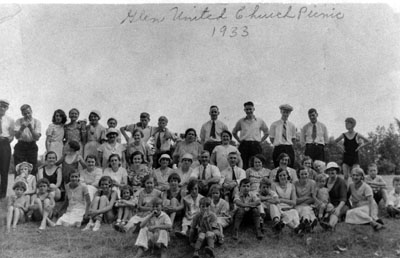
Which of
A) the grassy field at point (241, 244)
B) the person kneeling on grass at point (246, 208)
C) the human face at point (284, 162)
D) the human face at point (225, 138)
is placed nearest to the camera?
the grassy field at point (241, 244)

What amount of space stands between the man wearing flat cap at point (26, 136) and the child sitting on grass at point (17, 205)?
147cm

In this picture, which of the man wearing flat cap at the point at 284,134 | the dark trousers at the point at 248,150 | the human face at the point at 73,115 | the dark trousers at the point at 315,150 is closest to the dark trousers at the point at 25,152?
the human face at the point at 73,115

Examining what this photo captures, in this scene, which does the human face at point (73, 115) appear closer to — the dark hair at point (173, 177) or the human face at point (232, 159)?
the dark hair at point (173, 177)

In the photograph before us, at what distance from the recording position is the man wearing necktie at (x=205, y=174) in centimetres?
827

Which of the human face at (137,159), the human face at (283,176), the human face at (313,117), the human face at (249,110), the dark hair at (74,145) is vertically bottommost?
the human face at (283,176)

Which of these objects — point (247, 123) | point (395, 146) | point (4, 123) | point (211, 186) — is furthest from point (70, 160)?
point (395, 146)

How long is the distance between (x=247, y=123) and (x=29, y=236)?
212 inches

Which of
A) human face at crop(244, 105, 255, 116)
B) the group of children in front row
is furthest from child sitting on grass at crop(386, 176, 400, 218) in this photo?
human face at crop(244, 105, 255, 116)

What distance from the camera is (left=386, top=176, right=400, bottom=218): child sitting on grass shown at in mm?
8258

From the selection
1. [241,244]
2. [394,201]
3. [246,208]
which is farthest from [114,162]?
[394,201]

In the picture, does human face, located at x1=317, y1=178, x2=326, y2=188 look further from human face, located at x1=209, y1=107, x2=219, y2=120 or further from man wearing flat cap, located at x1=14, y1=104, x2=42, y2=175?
man wearing flat cap, located at x1=14, y1=104, x2=42, y2=175

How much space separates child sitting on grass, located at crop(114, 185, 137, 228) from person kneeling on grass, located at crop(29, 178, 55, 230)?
136cm

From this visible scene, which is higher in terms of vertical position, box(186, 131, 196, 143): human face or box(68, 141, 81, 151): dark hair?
box(186, 131, 196, 143): human face

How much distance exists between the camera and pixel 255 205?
7.47 m
